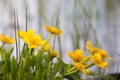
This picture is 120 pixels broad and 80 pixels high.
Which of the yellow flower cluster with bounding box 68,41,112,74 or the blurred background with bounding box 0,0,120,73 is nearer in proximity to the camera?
the yellow flower cluster with bounding box 68,41,112,74

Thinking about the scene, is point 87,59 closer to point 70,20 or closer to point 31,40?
point 31,40

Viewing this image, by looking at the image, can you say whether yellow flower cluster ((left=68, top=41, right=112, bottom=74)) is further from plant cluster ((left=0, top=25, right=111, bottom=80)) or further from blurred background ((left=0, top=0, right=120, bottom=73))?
blurred background ((left=0, top=0, right=120, bottom=73))

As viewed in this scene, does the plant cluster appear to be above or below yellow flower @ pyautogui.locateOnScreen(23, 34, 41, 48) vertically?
below

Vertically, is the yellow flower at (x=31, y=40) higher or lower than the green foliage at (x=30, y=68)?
higher

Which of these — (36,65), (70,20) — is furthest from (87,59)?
(70,20)

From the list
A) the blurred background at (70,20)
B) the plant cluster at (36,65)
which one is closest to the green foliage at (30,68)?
the plant cluster at (36,65)

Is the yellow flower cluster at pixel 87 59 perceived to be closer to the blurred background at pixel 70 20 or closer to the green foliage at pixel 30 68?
the green foliage at pixel 30 68

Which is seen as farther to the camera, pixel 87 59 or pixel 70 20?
pixel 70 20

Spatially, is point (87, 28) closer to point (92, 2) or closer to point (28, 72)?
point (92, 2)

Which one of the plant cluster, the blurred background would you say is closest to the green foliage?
the plant cluster
